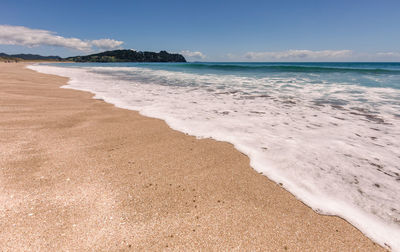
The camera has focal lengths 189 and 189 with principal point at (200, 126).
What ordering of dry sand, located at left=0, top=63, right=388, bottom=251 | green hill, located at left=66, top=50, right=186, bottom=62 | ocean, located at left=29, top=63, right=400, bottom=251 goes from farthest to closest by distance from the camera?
1. green hill, located at left=66, top=50, right=186, bottom=62
2. ocean, located at left=29, top=63, right=400, bottom=251
3. dry sand, located at left=0, top=63, right=388, bottom=251

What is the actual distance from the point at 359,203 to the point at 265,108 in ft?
14.4

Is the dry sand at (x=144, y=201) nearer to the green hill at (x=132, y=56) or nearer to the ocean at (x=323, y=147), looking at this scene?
the ocean at (x=323, y=147)

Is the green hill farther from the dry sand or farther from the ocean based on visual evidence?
the dry sand

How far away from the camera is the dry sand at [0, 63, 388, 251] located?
1.60 meters

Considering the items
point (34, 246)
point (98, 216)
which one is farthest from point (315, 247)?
point (34, 246)

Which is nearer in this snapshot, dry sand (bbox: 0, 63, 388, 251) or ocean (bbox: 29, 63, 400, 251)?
dry sand (bbox: 0, 63, 388, 251)

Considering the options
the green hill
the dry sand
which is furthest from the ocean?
the green hill

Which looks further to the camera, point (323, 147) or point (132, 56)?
point (132, 56)

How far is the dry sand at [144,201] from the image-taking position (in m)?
1.60

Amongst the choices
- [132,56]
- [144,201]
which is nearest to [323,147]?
[144,201]

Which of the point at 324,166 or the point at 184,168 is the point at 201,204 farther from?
the point at 324,166

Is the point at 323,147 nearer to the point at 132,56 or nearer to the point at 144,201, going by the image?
the point at 144,201

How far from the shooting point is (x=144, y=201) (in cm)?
202

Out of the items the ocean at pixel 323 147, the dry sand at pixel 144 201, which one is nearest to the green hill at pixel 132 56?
the ocean at pixel 323 147
